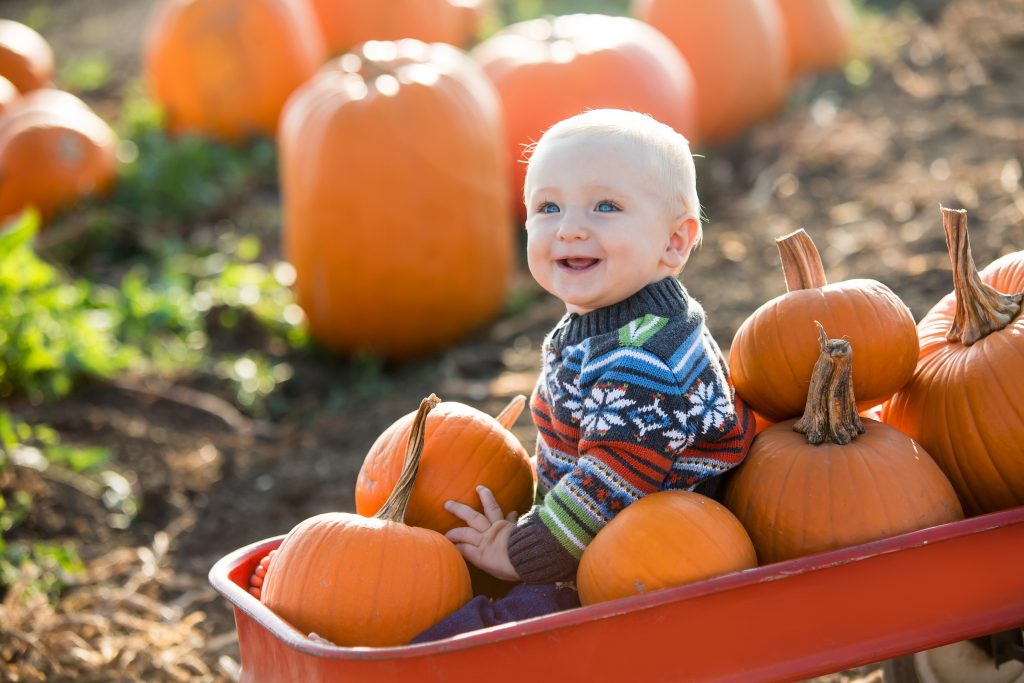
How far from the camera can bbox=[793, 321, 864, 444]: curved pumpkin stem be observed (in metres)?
2.23

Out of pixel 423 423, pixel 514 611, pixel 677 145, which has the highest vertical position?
pixel 677 145

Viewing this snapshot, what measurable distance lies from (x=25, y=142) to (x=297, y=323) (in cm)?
254

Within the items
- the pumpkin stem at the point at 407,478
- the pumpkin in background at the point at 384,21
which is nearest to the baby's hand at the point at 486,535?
the pumpkin stem at the point at 407,478

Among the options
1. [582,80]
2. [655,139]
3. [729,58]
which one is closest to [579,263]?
[655,139]

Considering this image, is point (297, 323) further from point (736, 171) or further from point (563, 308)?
point (736, 171)

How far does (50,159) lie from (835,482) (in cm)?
613

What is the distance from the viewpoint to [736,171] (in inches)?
286

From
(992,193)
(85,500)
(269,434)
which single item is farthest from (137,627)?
(992,193)

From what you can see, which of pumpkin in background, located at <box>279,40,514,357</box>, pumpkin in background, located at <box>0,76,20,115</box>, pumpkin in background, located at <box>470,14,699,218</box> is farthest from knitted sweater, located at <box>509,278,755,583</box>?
pumpkin in background, located at <box>0,76,20,115</box>

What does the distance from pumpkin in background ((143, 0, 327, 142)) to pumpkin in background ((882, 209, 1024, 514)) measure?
21.1 ft

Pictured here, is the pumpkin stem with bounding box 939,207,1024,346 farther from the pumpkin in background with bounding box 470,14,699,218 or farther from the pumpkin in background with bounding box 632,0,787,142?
the pumpkin in background with bounding box 632,0,787,142

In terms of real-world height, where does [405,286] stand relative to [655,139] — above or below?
below

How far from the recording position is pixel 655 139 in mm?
2422

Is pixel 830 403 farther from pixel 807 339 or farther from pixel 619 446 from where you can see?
pixel 619 446
